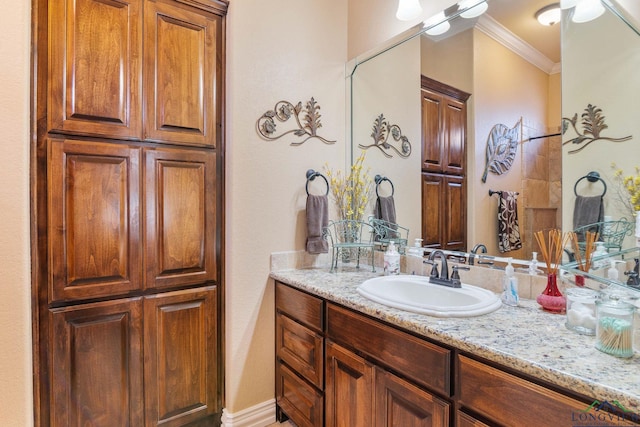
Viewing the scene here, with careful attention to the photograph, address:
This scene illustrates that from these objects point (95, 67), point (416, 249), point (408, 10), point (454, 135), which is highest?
point (408, 10)

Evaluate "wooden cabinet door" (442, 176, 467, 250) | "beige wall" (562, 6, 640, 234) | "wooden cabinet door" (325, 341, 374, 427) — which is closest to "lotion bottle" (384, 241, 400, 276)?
"wooden cabinet door" (442, 176, 467, 250)

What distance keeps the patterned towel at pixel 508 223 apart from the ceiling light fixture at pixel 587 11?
0.69 m

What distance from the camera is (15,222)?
1345mm

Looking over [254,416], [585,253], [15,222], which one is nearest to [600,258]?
[585,253]

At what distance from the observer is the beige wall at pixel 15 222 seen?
4.34ft

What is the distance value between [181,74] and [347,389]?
174 cm

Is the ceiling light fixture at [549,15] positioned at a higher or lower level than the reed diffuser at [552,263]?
higher

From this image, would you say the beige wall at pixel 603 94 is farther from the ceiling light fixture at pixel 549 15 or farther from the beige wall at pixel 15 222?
the beige wall at pixel 15 222

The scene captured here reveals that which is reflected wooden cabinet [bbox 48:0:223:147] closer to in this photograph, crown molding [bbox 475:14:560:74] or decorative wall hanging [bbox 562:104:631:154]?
crown molding [bbox 475:14:560:74]

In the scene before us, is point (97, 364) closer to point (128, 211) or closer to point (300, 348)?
point (128, 211)

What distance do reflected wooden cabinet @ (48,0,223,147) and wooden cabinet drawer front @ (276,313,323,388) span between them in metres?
1.10

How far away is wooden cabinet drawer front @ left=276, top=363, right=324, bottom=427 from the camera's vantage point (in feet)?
5.16

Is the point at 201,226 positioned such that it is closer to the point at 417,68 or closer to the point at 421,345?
the point at 421,345

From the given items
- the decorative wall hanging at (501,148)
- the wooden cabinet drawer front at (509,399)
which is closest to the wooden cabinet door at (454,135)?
the decorative wall hanging at (501,148)
